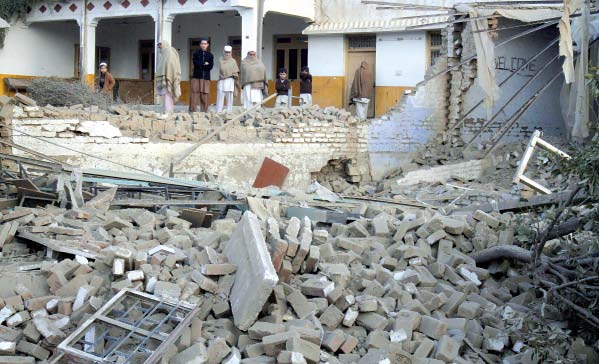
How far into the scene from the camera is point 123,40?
2902 centimetres

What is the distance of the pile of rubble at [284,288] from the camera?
631cm

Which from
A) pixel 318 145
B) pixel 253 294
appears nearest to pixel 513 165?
pixel 318 145

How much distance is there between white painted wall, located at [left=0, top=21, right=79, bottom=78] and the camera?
2616 centimetres

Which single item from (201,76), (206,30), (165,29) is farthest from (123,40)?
(201,76)

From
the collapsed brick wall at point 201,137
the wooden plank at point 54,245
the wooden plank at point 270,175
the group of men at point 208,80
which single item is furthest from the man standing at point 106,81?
the wooden plank at point 54,245

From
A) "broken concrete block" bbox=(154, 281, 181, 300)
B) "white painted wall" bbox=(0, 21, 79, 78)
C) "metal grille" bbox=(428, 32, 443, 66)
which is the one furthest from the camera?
"white painted wall" bbox=(0, 21, 79, 78)

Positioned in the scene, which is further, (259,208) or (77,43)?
(77,43)

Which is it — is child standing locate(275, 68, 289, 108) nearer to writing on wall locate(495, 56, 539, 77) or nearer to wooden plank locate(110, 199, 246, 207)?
writing on wall locate(495, 56, 539, 77)

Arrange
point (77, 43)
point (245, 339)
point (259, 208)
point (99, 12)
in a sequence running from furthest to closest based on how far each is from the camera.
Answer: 1. point (77, 43)
2. point (99, 12)
3. point (259, 208)
4. point (245, 339)

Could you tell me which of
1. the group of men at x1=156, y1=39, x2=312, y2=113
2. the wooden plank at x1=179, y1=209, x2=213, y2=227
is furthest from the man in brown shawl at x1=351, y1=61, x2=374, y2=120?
the wooden plank at x1=179, y1=209, x2=213, y2=227

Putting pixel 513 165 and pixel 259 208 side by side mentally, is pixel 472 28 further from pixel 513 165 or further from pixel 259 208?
pixel 259 208

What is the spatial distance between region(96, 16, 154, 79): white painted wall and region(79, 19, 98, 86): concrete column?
2.73 meters

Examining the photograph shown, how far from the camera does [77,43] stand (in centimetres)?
2841

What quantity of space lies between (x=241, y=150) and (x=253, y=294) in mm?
10799
